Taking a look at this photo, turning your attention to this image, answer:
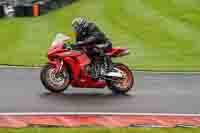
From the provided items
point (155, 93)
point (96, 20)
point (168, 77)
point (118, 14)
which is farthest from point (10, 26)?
point (155, 93)

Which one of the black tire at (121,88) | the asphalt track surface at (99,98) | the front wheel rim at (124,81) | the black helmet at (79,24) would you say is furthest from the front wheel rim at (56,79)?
the front wheel rim at (124,81)

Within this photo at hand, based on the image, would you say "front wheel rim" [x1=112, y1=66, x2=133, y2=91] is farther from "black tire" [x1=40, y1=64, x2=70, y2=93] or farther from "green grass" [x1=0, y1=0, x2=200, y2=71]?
"green grass" [x1=0, y1=0, x2=200, y2=71]

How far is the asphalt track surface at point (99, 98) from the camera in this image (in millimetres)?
12281

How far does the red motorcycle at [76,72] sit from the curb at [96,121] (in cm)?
220

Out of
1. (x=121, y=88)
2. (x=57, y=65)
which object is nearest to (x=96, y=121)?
(x=57, y=65)

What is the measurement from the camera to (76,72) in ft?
44.1

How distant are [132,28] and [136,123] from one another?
1744 cm

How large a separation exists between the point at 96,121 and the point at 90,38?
3.07 metres

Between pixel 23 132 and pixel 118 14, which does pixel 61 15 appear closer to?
pixel 118 14

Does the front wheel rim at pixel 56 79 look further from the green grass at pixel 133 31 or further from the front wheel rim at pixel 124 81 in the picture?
the green grass at pixel 133 31

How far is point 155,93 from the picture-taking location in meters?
14.4

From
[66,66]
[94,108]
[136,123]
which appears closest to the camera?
[136,123]

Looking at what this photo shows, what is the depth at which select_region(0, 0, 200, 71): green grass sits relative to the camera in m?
20.7

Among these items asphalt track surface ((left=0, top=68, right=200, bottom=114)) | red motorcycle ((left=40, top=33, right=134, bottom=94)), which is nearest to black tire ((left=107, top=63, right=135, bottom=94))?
red motorcycle ((left=40, top=33, right=134, bottom=94))
